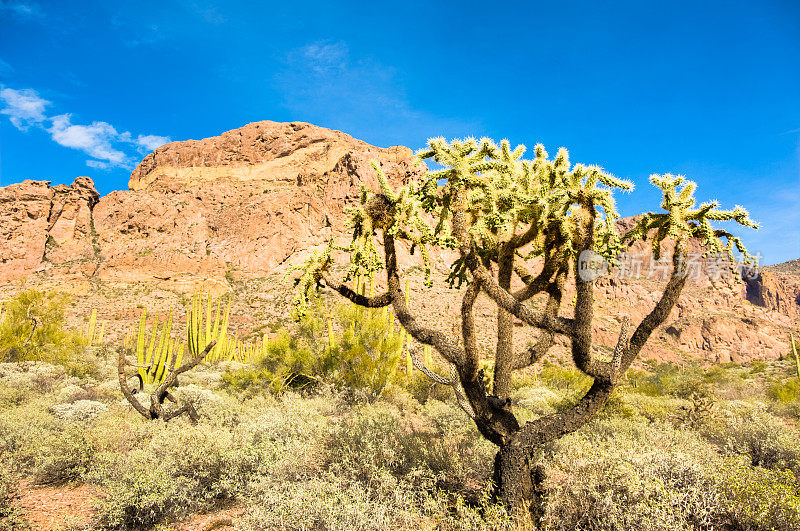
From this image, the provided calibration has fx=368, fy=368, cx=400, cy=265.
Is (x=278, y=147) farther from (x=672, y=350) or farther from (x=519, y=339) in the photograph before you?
(x=672, y=350)

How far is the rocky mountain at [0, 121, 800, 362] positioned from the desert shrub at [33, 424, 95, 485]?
101 ft

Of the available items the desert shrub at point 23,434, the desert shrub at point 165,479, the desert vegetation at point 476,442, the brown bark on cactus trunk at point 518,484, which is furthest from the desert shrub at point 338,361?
the brown bark on cactus trunk at point 518,484

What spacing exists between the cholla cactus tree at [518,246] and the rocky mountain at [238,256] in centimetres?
3084

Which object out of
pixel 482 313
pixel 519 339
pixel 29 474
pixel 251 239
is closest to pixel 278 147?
pixel 251 239

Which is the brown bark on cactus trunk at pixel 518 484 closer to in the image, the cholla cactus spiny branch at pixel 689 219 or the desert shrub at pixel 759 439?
the cholla cactus spiny branch at pixel 689 219

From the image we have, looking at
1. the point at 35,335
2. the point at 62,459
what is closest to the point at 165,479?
the point at 62,459

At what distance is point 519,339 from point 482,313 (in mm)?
7549

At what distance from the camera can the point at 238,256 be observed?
63219mm

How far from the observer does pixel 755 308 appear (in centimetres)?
6681

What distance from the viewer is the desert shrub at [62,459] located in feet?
22.5

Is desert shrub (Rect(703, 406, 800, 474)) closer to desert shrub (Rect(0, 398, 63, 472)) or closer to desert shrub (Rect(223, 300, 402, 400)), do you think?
desert shrub (Rect(223, 300, 402, 400))

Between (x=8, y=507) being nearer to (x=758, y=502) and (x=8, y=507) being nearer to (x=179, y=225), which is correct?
(x=758, y=502)

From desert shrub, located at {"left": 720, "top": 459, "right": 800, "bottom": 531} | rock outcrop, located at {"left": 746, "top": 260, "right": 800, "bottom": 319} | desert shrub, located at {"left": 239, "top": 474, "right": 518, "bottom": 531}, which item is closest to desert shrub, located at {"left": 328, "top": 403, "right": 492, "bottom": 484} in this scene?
desert shrub, located at {"left": 239, "top": 474, "right": 518, "bottom": 531}

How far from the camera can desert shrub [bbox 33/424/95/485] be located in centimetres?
686
